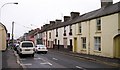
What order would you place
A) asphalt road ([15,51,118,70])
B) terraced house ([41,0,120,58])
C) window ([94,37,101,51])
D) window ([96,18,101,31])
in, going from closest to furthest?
asphalt road ([15,51,118,70]) < terraced house ([41,0,120,58]) < window ([94,37,101,51]) < window ([96,18,101,31])

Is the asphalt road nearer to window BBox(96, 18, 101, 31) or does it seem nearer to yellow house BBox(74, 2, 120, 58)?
yellow house BBox(74, 2, 120, 58)

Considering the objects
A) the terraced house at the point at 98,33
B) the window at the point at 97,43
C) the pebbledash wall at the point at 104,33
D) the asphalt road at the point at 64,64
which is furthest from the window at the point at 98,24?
the asphalt road at the point at 64,64

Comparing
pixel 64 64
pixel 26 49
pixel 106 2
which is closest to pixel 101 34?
pixel 106 2

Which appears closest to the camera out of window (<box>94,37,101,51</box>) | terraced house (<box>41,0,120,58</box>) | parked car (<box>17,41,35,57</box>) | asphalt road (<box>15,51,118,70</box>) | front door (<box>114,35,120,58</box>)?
asphalt road (<box>15,51,118,70</box>)

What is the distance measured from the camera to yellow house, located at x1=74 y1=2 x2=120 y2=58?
27.0 meters

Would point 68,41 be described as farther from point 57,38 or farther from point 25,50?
point 25,50

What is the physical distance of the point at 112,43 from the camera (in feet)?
89.5

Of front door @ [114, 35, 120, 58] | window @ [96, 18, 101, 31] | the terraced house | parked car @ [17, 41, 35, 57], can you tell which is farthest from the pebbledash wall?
parked car @ [17, 41, 35, 57]

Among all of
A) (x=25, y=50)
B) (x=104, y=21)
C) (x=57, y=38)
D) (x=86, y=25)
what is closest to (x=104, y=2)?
(x=86, y=25)

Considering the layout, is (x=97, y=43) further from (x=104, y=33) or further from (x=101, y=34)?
(x=104, y=33)

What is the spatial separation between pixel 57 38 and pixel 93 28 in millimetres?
24117

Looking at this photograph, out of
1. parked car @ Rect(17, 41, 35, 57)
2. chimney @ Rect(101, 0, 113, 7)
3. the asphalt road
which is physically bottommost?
the asphalt road

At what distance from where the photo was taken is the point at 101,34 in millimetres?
30500

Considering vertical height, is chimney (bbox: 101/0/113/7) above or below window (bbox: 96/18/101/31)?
above
